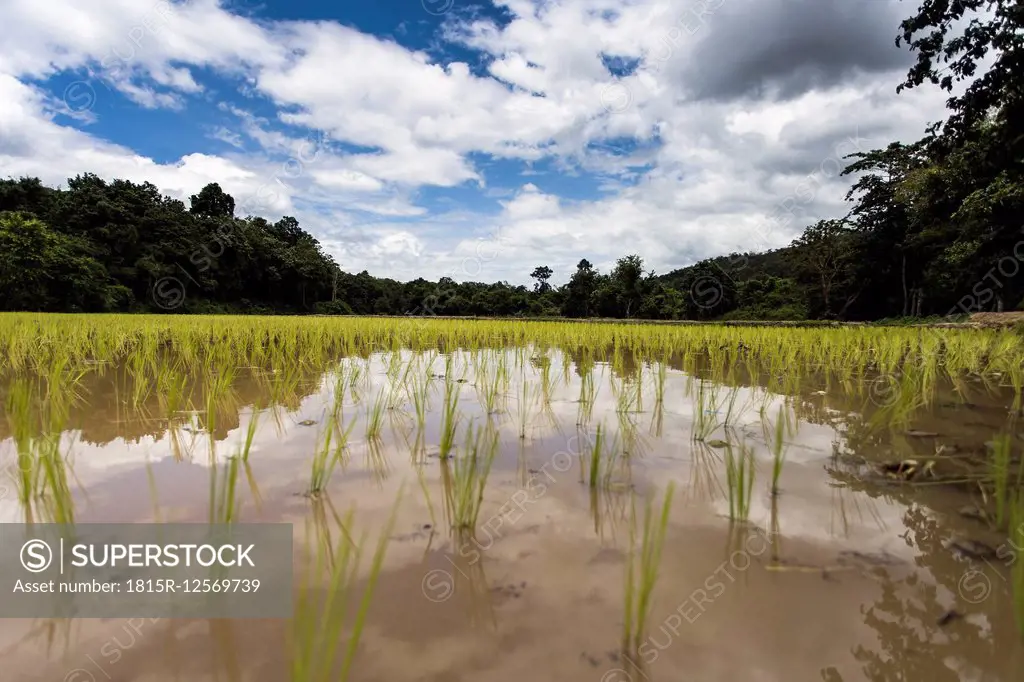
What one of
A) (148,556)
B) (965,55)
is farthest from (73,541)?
(965,55)

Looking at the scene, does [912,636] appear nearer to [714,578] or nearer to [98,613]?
[714,578]

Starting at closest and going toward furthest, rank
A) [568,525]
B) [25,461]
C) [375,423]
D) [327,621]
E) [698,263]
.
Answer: [327,621]
[568,525]
[25,461]
[375,423]
[698,263]

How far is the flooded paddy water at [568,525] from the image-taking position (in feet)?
2.82

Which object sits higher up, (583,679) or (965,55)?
(965,55)

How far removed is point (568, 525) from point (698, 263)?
40.8m

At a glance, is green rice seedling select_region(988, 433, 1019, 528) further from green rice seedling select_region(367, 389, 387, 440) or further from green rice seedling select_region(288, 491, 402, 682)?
green rice seedling select_region(367, 389, 387, 440)

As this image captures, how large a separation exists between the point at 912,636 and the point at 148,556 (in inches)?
66.2

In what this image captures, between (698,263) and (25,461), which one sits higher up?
(698,263)

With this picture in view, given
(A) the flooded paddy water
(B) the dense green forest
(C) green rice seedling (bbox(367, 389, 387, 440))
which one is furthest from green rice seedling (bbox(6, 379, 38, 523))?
(B) the dense green forest

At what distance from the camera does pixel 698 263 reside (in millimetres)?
38656

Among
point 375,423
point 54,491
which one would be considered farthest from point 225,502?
point 375,423

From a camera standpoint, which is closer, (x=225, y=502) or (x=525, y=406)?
(x=225, y=502)

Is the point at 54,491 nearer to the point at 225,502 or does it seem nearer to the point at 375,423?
the point at 225,502

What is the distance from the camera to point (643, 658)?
865 mm
